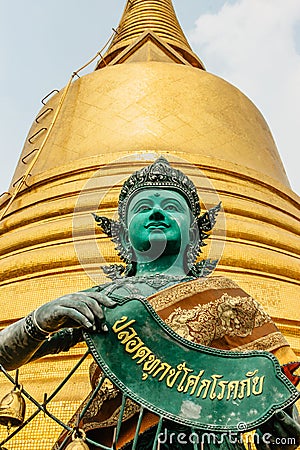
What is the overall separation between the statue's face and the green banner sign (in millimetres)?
791

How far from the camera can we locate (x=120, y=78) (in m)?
7.20

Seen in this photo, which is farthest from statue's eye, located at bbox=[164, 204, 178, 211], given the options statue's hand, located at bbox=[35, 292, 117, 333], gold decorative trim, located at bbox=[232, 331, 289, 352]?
statue's hand, located at bbox=[35, 292, 117, 333]

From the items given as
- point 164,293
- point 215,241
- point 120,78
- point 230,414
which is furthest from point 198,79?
point 230,414

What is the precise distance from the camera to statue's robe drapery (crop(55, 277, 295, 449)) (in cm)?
247

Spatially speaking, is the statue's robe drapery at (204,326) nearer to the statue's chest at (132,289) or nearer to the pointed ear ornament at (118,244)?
the statue's chest at (132,289)

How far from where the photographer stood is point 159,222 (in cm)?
295

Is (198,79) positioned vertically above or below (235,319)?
above

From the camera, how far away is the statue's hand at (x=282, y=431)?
7.30ft

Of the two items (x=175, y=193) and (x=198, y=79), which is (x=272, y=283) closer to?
(x=175, y=193)

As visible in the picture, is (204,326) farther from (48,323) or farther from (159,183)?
(159,183)

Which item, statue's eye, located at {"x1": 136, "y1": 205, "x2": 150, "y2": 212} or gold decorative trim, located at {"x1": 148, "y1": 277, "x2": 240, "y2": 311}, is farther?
statue's eye, located at {"x1": 136, "y1": 205, "x2": 150, "y2": 212}

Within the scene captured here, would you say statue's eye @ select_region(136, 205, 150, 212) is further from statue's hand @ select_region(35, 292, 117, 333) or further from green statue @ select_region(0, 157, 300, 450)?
statue's hand @ select_region(35, 292, 117, 333)

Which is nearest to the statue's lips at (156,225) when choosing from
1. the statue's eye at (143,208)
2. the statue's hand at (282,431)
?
the statue's eye at (143,208)

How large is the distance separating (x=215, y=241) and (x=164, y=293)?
7.99ft
